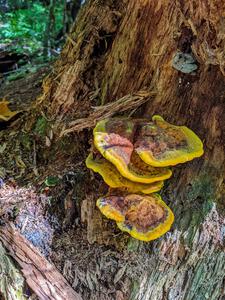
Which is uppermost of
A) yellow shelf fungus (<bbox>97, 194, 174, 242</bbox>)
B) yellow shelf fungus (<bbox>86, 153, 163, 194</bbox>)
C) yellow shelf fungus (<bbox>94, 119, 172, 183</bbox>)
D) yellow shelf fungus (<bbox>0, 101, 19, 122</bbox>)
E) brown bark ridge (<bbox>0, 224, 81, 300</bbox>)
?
yellow shelf fungus (<bbox>94, 119, 172, 183</bbox>)

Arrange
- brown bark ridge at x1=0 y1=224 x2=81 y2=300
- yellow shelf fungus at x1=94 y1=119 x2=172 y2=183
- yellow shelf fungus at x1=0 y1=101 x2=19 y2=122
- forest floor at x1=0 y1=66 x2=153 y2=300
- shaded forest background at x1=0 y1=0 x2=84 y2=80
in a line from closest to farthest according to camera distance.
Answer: yellow shelf fungus at x1=94 y1=119 x2=172 y2=183 < brown bark ridge at x1=0 y1=224 x2=81 y2=300 < forest floor at x1=0 y1=66 x2=153 y2=300 < yellow shelf fungus at x1=0 y1=101 x2=19 y2=122 < shaded forest background at x1=0 y1=0 x2=84 y2=80

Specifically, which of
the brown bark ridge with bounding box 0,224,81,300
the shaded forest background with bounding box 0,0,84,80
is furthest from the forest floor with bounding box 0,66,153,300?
the shaded forest background with bounding box 0,0,84,80

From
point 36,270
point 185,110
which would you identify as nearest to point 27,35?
point 185,110

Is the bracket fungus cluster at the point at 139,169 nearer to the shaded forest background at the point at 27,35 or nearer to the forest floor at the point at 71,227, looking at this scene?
the forest floor at the point at 71,227

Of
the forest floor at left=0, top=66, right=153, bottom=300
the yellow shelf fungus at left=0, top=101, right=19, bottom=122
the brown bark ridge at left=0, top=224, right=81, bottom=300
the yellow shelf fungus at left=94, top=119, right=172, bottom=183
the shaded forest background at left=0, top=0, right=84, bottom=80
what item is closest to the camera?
the yellow shelf fungus at left=94, top=119, right=172, bottom=183

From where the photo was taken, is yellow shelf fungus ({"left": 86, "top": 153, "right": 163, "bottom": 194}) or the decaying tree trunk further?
the decaying tree trunk

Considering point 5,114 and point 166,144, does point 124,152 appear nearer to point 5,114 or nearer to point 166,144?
point 166,144

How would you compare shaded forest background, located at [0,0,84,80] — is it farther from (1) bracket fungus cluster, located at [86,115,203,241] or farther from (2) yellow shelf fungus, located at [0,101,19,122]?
(1) bracket fungus cluster, located at [86,115,203,241]

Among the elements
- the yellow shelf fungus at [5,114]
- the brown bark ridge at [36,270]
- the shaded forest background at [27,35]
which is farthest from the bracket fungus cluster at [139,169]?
the shaded forest background at [27,35]
